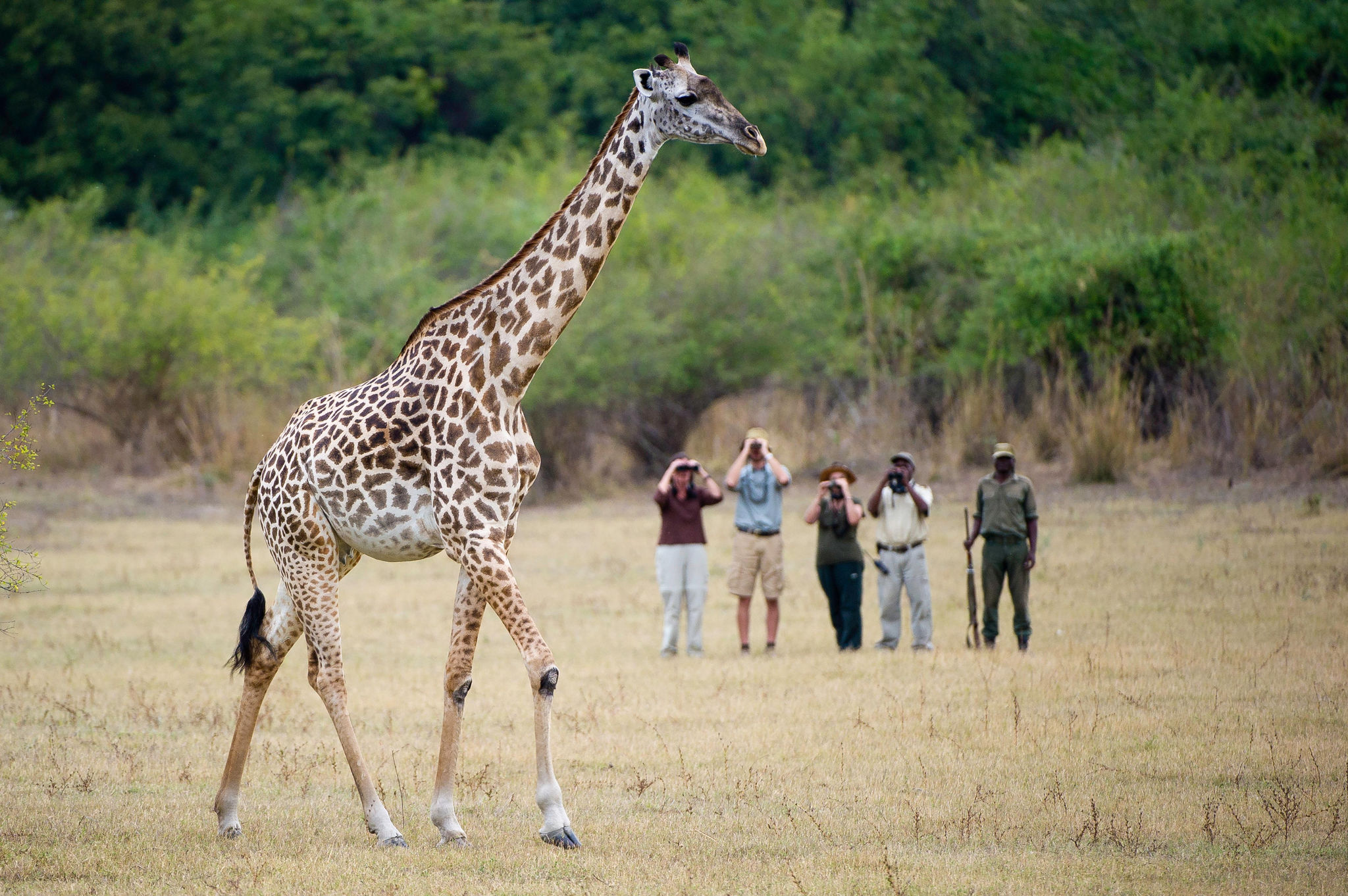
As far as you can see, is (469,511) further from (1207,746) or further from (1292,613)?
(1292,613)

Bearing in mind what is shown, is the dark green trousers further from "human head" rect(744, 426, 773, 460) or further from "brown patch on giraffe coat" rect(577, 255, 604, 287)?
"brown patch on giraffe coat" rect(577, 255, 604, 287)

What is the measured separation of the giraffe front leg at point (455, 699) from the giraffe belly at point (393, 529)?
288mm

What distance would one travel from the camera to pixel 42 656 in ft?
44.9

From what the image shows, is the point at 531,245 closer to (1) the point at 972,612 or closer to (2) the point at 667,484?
(2) the point at 667,484

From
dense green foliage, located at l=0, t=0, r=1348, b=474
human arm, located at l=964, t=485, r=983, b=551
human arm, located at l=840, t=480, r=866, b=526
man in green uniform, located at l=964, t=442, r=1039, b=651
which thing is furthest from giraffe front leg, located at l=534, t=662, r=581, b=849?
dense green foliage, located at l=0, t=0, r=1348, b=474

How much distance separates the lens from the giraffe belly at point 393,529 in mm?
7539

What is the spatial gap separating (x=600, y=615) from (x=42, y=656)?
226 inches

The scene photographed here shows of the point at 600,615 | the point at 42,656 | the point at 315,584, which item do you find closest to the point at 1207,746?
the point at 315,584

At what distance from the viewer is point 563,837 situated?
7207mm

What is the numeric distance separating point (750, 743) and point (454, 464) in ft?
12.0

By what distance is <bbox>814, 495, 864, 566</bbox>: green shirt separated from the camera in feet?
45.3

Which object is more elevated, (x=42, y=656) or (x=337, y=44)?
(x=337, y=44)

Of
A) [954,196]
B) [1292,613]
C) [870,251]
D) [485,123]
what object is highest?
[485,123]

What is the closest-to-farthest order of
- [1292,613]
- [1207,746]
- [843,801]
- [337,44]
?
1. [843,801]
2. [1207,746]
3. [1292,613]
4. [337,44]
